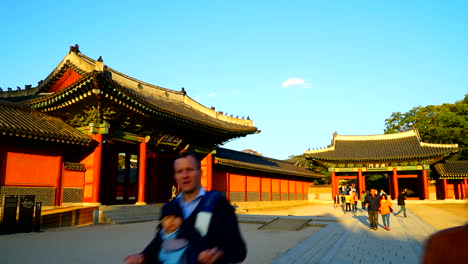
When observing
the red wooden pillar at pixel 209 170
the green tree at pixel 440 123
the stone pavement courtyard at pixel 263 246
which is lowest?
the stone pavement courtyard at pixel 263 246

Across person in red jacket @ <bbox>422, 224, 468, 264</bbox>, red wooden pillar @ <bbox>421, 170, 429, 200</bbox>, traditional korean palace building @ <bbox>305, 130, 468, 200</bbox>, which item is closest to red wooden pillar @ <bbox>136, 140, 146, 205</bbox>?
person in red jacket @ <bbox>422, 224, 468, 264</bbox>

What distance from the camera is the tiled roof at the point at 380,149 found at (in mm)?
33469

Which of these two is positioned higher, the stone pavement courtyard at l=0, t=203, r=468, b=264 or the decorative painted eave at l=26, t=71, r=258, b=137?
the decorative painted eave at l=26, t=71, r=258, b=137

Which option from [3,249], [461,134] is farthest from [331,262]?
[461,134]

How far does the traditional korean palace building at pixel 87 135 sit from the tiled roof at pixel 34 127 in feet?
0.11

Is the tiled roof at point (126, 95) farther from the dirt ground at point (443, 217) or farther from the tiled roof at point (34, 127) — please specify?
the dirt ground at point (443, 217)

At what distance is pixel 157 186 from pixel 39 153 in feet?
27.5

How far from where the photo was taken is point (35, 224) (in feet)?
37.9

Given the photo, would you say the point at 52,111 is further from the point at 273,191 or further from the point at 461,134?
the point at 461,134

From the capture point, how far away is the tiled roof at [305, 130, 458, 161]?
110 ft

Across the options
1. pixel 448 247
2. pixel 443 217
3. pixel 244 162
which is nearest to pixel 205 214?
pixel 448 247

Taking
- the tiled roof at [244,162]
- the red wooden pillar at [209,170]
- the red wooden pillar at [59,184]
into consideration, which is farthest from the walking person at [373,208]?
the red wooden pillar at [59,184]

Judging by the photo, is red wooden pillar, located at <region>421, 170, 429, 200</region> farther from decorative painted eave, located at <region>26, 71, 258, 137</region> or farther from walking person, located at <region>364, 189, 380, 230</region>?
decorative painted eave, located at <region>26, 71, 258, 137</region>

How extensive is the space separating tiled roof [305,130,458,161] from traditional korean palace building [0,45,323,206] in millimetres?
18159
